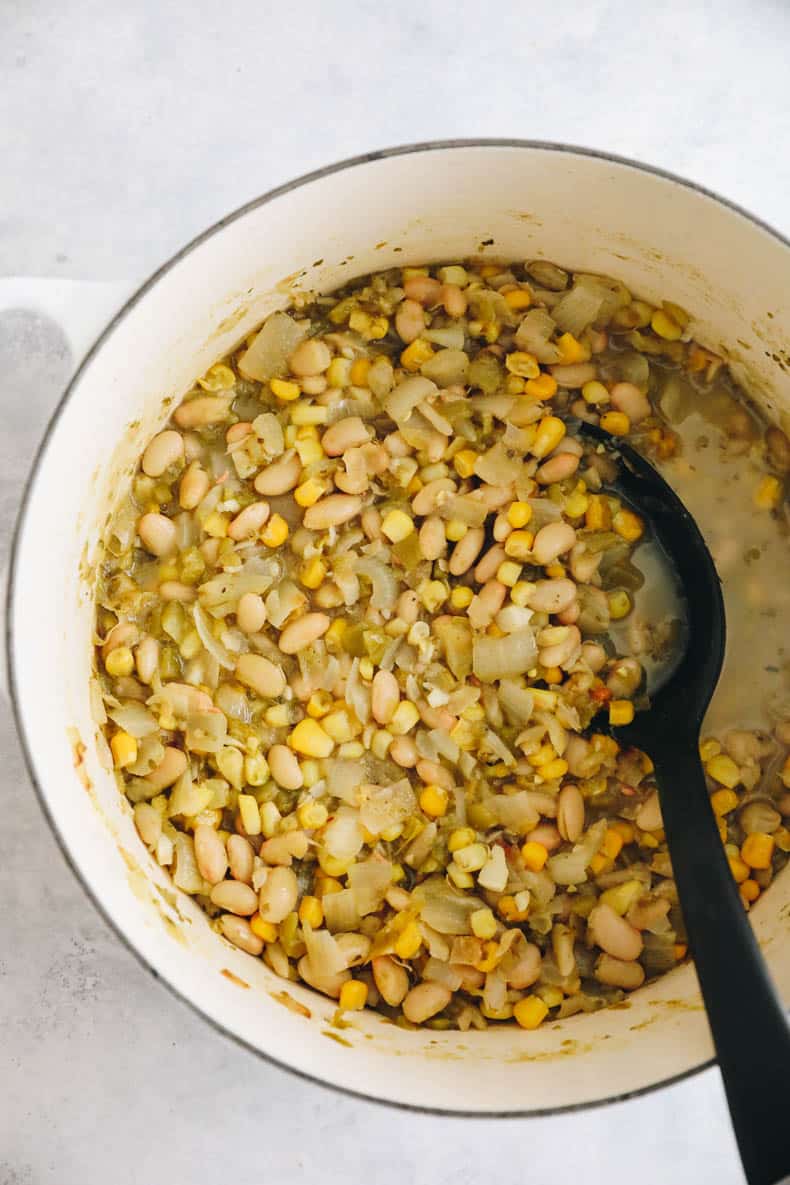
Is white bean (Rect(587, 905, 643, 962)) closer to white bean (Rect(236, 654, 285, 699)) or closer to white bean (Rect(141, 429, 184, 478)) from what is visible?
white bean (Rect(236, 654, 285, 699))

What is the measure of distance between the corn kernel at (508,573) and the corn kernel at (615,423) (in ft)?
0.64

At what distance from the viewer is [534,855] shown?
4.06ft

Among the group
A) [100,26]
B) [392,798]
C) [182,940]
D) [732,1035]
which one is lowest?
[182,940]

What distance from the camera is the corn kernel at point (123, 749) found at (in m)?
1.19

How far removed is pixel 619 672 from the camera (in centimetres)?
125

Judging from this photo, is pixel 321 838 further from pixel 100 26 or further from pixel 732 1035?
pixel 100 26

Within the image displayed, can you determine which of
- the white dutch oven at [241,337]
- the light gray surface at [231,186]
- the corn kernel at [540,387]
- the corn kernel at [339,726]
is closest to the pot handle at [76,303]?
the white dutch oven at [241,337]

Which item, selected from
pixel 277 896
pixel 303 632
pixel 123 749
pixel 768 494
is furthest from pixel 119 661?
pixel 768 494

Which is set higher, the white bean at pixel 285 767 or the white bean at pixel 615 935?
the white bean at pixel 615 935

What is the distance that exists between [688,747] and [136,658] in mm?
606

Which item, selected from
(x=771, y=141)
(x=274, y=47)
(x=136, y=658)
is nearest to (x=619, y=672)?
(x=136, y=658)

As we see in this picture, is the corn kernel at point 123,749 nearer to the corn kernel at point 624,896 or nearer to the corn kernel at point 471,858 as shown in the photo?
the corn kernel at point 471,858

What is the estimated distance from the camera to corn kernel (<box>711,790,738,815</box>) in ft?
4.13

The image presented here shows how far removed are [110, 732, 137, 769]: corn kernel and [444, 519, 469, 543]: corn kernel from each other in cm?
41
